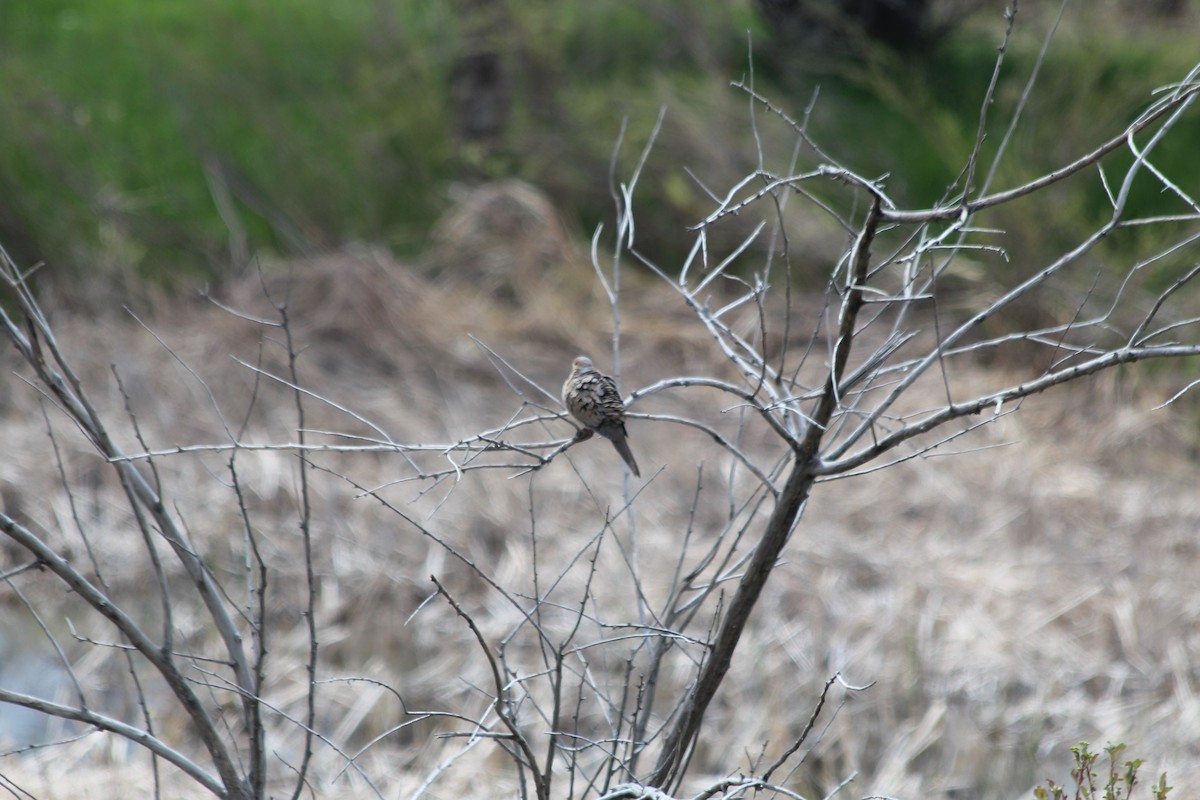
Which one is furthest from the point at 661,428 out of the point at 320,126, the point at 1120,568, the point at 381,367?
the point at 320,126

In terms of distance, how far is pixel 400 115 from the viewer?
29.5ft

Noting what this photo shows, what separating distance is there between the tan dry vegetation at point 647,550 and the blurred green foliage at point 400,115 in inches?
48.0

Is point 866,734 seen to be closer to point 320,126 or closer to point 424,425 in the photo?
point 424,425

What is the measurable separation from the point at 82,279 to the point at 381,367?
2328 mm

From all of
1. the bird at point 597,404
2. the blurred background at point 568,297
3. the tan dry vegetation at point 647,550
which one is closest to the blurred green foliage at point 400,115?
the blurred background at point 568,297

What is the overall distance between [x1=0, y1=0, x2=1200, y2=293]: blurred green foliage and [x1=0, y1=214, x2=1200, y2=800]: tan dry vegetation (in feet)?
4.00

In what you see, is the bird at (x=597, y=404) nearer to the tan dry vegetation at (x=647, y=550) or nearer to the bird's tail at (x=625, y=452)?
the bird's tail at (x=625, y=452)

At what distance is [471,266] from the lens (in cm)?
781

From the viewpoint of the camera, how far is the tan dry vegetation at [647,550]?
3873mm

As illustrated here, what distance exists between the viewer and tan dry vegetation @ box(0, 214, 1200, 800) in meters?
3.87

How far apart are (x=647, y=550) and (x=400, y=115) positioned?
531 centimetres

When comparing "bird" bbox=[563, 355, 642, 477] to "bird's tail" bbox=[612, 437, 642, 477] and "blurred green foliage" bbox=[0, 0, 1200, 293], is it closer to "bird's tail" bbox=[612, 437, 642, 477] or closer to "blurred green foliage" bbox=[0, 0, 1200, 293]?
"bird's tail" bbox=[612, 437, 642, 477]

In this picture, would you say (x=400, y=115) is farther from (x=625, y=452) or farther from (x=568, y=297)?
(x=625, y=452)

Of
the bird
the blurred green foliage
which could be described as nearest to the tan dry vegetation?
the bird
